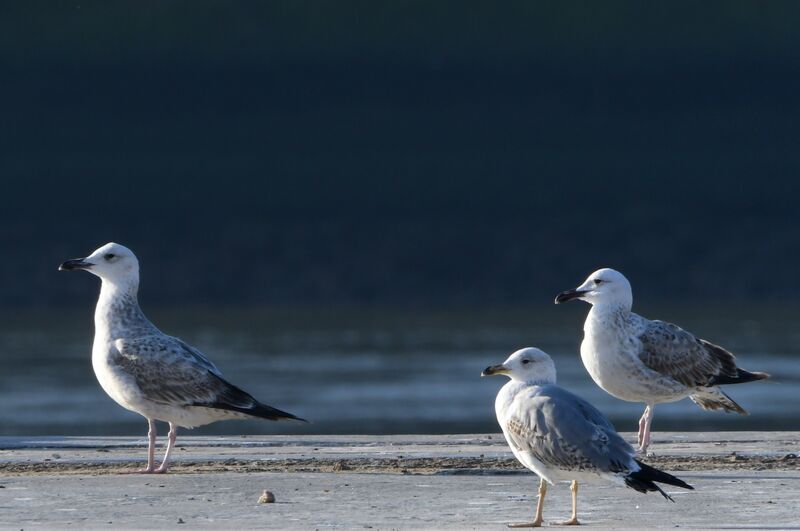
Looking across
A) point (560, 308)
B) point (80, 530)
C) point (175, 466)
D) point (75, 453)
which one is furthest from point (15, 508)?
point (560, 308)

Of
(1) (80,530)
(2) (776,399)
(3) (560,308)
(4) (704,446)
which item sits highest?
(3) (560,308)

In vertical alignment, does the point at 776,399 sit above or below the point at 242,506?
above

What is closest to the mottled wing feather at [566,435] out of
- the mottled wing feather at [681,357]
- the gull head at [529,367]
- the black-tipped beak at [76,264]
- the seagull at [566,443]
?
the seagull at [566,443]

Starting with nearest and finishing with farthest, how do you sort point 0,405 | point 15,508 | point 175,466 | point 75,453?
1. point 15,508
2. point 175,466
3. point 75,453
4. point 0,405

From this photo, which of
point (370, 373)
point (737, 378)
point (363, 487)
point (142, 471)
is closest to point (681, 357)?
point (737, 378)

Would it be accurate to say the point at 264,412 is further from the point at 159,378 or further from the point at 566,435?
the point at 566,435

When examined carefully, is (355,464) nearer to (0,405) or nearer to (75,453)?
(75,453)

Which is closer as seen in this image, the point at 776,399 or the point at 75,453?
the point at 75,453

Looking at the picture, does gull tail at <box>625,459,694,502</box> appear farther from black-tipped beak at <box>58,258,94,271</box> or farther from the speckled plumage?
black-tipped beak at <box>58,258,94,271</box>

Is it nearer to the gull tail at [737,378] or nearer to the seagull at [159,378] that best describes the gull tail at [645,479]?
the seagull at [159,378]

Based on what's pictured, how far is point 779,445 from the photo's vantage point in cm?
1442

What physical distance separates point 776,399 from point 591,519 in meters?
19.9

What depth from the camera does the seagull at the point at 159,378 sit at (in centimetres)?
1320

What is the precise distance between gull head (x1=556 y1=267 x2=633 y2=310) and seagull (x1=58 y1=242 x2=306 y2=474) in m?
3.04
